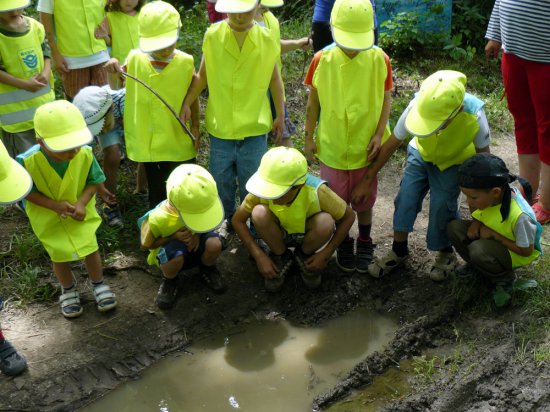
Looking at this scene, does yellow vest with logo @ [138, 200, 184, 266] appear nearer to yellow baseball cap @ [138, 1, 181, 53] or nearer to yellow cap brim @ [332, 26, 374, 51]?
yellow baseball cap @ [138, 1, 181, 53]

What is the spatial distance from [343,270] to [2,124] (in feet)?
7.92

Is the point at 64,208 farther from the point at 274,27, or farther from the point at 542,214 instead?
the point at 542,214

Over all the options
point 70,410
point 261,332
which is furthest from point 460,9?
point 70,410

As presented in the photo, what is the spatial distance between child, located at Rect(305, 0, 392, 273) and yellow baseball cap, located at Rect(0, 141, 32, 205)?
1752mm

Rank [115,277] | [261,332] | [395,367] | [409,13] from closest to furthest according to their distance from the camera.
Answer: [395,367], [261,332], [115,277], [409,13]

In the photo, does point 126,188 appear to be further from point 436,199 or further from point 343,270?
point 436,199

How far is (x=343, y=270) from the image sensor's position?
173 inches

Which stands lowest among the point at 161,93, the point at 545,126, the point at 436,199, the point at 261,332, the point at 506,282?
the point at 261,332

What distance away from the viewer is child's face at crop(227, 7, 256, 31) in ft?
13.1

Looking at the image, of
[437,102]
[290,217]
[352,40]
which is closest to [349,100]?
[352,40]

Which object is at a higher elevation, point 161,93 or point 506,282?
point 161,93

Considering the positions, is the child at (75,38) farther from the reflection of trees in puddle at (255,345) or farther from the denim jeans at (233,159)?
the reflection of trees in puddle at (255,345)

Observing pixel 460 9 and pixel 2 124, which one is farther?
pixel 460 9

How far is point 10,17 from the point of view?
4258 millimetres
